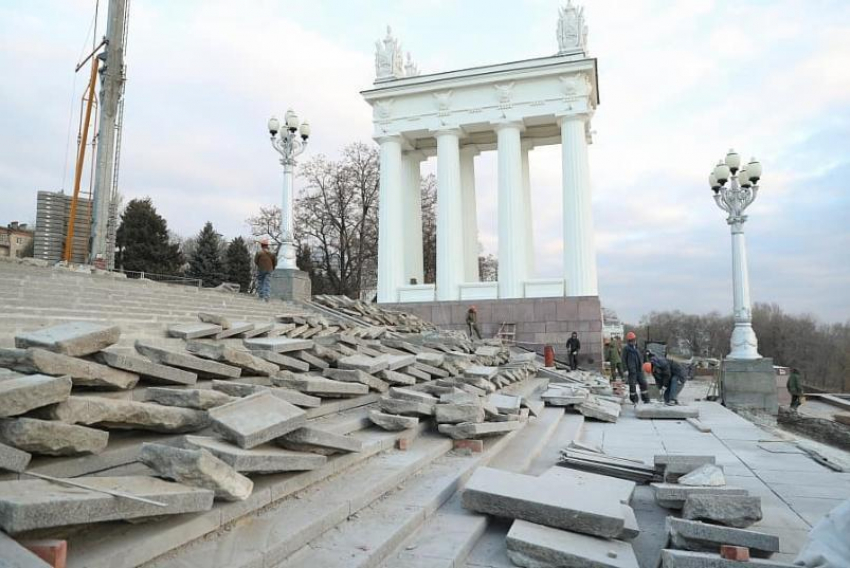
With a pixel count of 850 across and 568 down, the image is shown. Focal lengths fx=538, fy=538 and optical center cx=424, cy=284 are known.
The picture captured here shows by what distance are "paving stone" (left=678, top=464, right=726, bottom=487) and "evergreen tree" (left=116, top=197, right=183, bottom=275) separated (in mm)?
39979

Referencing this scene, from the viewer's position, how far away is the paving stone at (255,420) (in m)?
3.06

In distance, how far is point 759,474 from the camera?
596 centimetres

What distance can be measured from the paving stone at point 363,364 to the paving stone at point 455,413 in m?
1.09

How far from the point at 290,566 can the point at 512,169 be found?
23725mm

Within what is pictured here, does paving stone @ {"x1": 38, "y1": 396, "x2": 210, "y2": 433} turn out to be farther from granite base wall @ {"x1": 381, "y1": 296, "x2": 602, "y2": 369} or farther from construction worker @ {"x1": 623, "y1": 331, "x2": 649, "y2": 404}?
granite base wall @ {"x1": 381, "y1": 296, "x2": 602, "y2": 369}

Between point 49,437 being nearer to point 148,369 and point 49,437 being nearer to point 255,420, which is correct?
point 255,420

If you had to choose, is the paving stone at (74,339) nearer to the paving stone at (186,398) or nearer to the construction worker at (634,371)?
the paving stone at (186,398)

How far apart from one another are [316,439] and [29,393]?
1675 millimetres

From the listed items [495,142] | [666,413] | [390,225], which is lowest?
[666,413]

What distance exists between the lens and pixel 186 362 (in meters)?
4.33

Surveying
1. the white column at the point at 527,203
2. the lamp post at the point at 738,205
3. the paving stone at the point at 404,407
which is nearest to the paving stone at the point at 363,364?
the paving stone at the point at 404,407

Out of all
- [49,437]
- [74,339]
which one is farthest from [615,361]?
[49,437]

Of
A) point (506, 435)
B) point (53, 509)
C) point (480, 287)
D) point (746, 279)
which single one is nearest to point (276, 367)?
point (506, 435)

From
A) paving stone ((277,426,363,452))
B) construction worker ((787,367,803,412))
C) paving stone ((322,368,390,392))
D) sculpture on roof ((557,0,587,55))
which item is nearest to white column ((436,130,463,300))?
sculpture on roof ((557,0,587,55))
